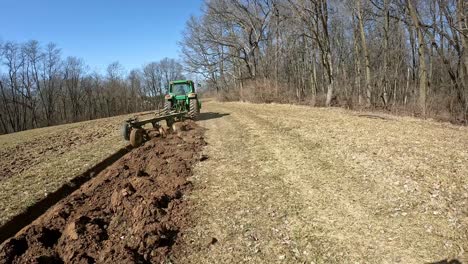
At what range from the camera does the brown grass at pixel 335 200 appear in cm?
430

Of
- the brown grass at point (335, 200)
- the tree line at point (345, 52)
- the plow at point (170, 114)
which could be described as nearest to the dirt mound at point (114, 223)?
the brown grass at point (335, 200)

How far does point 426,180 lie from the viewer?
20.3 feet

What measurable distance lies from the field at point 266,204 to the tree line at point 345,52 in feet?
30.7

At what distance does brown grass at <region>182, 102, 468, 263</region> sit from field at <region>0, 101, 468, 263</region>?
2 centimetres

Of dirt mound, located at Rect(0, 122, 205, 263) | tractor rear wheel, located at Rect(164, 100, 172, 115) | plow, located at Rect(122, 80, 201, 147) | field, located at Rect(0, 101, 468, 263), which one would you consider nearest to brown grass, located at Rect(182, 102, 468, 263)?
field, located at Rect(0, 101, 468, 263)

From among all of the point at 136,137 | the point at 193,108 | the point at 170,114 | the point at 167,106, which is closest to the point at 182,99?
the point at 167,106

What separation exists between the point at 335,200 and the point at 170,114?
965 centimetres

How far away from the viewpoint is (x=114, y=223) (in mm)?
5137

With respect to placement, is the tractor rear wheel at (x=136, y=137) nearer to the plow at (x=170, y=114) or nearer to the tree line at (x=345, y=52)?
the plow at (x=170, y=114)

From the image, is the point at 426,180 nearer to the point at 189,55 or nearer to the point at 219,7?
the point at 219,7

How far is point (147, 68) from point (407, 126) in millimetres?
84760

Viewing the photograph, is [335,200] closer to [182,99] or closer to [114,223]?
[114,223]

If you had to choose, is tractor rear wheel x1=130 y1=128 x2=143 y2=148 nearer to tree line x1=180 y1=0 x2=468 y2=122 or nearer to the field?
the field

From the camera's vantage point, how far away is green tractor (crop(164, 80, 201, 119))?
1539 centimetres
